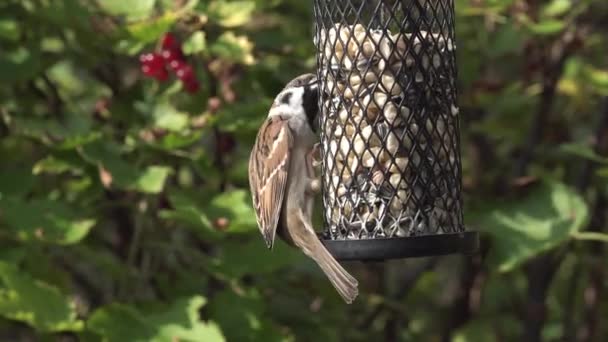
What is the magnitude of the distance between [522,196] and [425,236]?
1.52 metres

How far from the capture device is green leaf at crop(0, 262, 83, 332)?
152 inches

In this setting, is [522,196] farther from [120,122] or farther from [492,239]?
[120,122]

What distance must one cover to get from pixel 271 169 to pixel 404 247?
0.68 metres

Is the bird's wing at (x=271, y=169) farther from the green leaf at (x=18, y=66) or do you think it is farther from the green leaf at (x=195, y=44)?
the green leaf at (x=18, y=66)

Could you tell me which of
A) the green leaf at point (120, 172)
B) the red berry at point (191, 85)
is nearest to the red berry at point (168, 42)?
the red berry at point (191, 85)

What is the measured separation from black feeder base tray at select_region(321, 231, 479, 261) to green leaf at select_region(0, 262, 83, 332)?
1.12 metres

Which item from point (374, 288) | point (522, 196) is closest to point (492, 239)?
point (522, 196)

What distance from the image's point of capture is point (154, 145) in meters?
4.03

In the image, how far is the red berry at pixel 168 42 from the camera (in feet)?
13.9

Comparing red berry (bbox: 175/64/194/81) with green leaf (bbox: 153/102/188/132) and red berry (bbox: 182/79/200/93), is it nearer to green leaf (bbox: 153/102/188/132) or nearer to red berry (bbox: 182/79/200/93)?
red berry (bbox: 182/79/200/93)

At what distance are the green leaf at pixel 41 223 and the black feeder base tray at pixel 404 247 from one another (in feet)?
3.62

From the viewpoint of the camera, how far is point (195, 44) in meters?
4.05

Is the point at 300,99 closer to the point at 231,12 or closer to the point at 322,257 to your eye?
the point at 322,257

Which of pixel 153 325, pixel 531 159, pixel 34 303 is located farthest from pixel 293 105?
pixel 531 159
